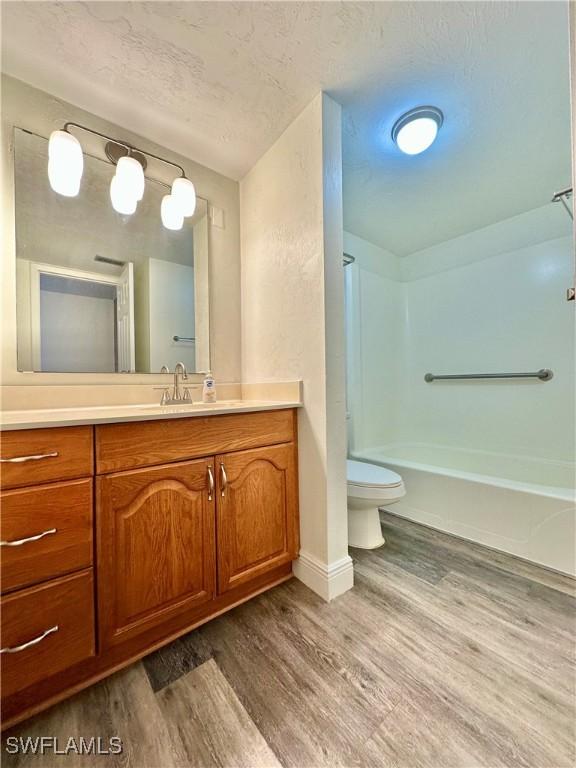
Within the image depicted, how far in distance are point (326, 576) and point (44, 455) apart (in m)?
1.13

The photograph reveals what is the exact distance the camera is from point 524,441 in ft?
6.98

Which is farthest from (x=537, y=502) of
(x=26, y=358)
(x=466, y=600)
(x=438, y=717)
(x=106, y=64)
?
(x=106, y=64)

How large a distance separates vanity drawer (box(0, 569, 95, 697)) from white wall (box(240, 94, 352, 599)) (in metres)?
0.85

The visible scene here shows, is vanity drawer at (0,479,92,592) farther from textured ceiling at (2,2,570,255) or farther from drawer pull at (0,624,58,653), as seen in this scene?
textured ceiling at (2,2,570,255)

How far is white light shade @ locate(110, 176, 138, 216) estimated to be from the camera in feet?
4.38

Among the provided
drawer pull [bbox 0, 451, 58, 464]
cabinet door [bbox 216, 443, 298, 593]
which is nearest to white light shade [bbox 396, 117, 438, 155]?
cabinet door [bbox 216, 443, 298, 593]

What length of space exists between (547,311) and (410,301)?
1040mm

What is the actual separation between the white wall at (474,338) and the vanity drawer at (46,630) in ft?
6.13

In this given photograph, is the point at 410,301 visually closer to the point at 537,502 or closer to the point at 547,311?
the point at 547,311

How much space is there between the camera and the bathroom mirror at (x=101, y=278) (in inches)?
46.3

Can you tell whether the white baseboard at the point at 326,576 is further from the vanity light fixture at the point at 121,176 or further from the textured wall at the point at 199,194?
the vanity light fixture at the point at 121,176

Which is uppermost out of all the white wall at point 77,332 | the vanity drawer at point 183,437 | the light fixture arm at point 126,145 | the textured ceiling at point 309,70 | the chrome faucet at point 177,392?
the textured ceiling at point 309,70

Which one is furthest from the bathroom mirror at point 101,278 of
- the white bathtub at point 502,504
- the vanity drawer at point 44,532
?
the white bathtub at point 502,504

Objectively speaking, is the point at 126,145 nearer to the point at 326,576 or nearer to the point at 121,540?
the point at 121,540
